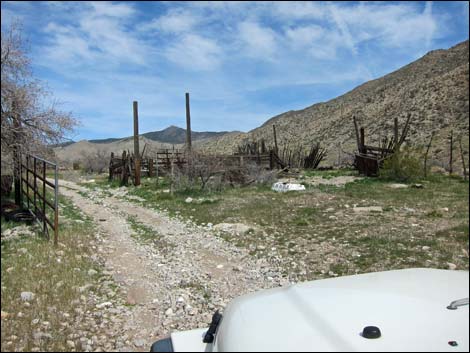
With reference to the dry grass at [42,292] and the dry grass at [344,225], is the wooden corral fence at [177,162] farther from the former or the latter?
the dry grass at [42,292]

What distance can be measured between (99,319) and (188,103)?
1913 cm

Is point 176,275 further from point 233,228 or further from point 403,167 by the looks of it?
point 403,167

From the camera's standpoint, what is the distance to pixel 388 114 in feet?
133

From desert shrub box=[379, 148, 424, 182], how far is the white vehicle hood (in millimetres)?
12755

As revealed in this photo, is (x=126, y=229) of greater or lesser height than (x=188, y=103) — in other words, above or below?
below

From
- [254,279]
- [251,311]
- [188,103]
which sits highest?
[188,103]

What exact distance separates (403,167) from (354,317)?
44.0 ft

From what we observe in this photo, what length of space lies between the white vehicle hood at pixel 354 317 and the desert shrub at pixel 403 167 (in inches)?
502

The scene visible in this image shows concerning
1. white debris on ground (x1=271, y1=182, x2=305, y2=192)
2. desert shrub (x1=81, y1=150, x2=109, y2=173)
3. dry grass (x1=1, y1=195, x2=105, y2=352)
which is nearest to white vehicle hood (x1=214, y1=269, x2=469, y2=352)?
dry grass (x1=1, y1=195, x2=105, y2=352)

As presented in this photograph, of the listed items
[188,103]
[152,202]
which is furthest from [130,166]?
[152,202]

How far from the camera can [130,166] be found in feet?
67.1

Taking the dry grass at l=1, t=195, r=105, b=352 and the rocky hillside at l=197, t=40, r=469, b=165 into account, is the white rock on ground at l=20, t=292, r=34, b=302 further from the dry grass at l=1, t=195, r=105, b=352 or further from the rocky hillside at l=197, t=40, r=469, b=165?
the rocky hillside at l=197, t=40, r=469, b=165

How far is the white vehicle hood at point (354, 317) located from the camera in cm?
150

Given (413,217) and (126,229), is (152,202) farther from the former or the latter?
(413,217)
